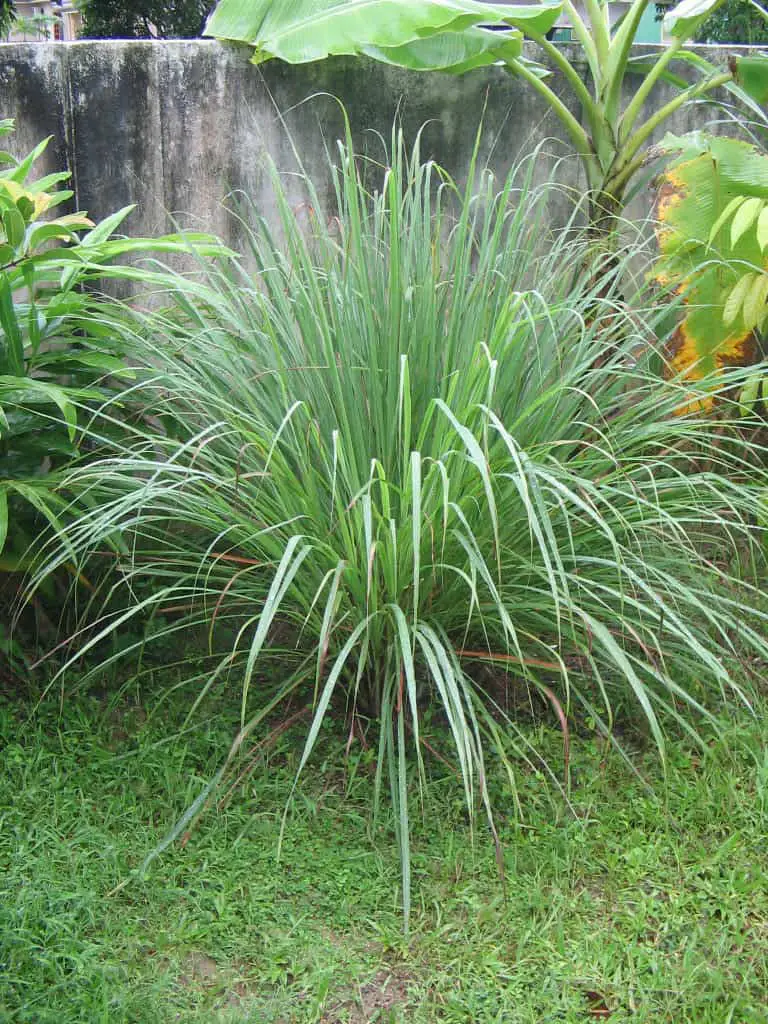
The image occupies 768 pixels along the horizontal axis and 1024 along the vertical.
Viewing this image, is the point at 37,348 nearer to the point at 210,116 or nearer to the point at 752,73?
the point at 210,116

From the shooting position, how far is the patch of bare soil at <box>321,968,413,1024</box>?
7.00 feet

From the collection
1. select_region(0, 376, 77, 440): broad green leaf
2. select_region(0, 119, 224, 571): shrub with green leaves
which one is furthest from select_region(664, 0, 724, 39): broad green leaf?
select_region(0, 376, 77, 440): broad green leaf

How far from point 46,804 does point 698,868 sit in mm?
1616

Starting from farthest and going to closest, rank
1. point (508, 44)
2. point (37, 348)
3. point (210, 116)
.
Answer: point (210, 116) < point (508, 44) < point (37, 348)

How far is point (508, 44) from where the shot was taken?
3.74m

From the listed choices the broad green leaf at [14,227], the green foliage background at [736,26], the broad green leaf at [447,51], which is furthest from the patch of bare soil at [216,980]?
the green foliage background at [736,26]

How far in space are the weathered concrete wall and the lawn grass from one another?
202 cm

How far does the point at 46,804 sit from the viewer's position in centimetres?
272

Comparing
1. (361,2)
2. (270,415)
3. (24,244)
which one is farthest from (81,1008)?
(361,2)

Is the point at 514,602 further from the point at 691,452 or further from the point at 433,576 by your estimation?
the point at 691,452

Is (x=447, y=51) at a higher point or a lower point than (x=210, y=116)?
higher

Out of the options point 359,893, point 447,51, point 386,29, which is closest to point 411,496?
point 359,893

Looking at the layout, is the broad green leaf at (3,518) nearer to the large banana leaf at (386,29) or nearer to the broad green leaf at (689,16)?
the large banana leaf at (386,29)

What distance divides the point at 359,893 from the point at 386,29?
2770 mm
